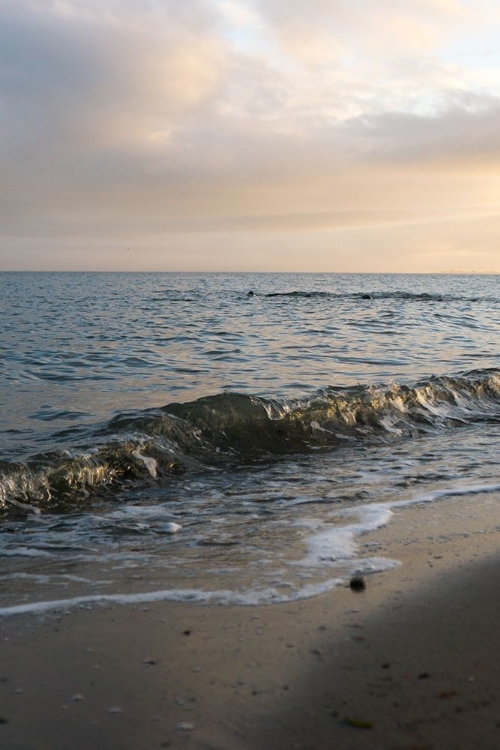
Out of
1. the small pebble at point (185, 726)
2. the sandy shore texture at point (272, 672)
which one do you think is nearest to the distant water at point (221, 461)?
the sandy shore texture at point (272, 672)

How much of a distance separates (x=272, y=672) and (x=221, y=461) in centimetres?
459

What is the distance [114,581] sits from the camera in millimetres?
3729

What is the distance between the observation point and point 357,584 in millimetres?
3463

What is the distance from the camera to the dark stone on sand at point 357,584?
3432mm

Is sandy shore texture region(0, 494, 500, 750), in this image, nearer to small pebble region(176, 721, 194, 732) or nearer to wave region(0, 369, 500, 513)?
small pebble region(176, 721, 194, 732)

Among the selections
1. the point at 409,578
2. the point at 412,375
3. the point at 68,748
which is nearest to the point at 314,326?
the point at 412,375

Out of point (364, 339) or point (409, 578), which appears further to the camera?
point (364, 339)

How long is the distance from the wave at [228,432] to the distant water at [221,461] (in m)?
0.02

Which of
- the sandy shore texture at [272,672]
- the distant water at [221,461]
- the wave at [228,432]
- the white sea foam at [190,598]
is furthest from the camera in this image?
the wave at [228,432]

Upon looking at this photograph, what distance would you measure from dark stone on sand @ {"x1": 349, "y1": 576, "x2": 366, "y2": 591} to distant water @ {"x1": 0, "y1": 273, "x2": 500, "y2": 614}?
0.11 metres

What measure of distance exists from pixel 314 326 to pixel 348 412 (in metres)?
13.1

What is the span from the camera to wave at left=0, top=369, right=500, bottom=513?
599 cm

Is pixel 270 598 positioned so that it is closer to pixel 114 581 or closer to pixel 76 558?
pixel 114 581

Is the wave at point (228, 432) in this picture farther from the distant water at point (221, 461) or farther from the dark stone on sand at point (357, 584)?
the dark stone on sand at point (357, 584)
